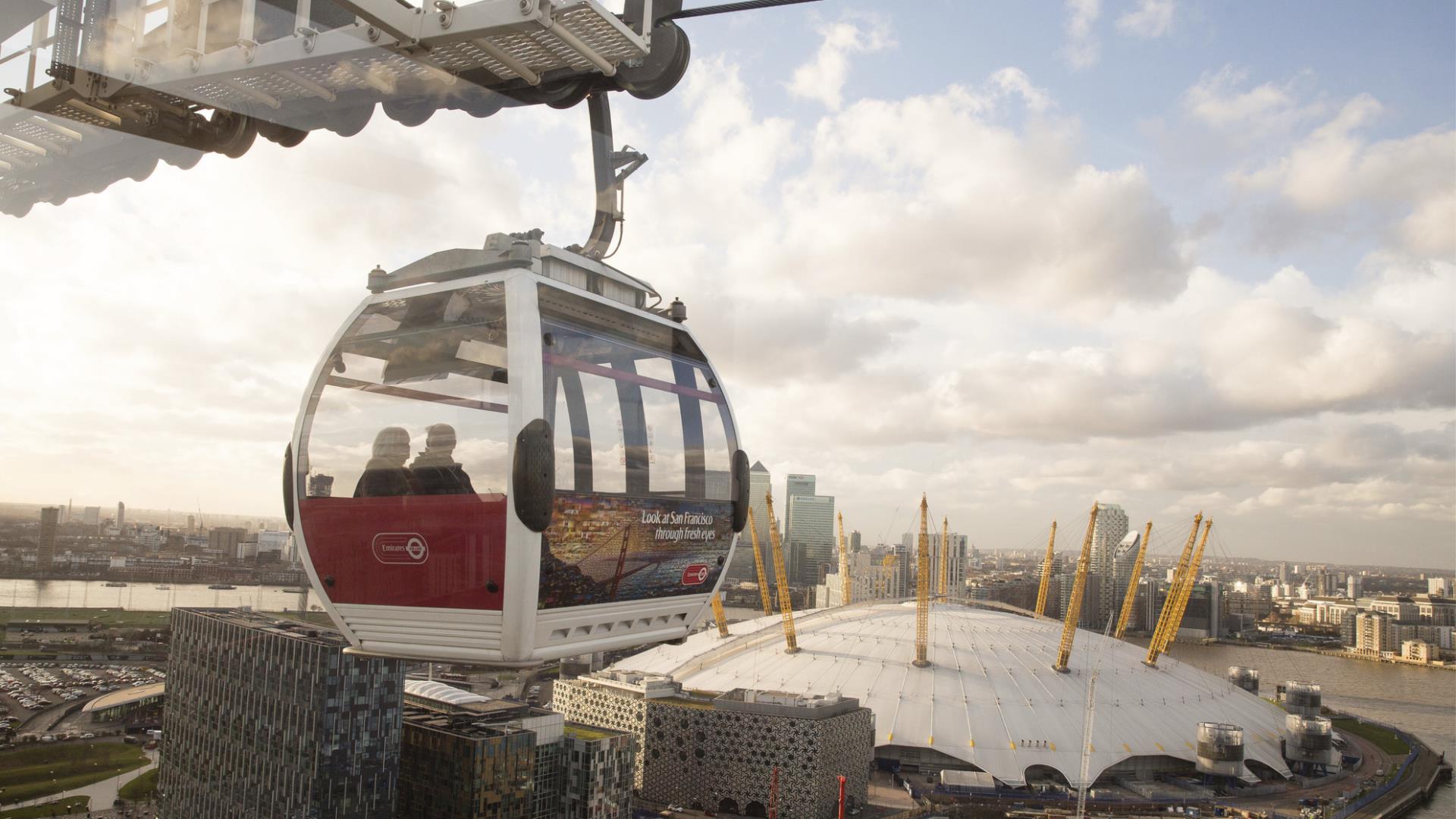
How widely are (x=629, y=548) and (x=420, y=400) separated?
45cm

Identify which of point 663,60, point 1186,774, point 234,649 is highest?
point 663,60

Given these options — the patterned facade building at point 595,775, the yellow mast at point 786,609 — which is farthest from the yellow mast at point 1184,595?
the patterned facade building at point 595,775

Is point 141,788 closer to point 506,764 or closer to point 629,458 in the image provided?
point 506,764

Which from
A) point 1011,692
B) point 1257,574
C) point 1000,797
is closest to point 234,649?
point 1000,797

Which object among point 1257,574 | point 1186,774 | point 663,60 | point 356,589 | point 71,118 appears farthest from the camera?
point 1257,574

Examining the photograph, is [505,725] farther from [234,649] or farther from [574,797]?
[234,649]

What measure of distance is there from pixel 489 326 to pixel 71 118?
64cm

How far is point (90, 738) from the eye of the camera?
1551 centimetres

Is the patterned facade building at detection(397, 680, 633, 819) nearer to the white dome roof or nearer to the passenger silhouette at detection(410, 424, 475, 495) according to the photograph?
the white dome roof

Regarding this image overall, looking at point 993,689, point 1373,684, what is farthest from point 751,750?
point 1373,684

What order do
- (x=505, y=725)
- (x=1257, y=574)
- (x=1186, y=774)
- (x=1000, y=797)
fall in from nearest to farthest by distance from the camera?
1. (x=505, y=725)
2. (x=1000, y=797)
3. (x=1186, y=774)
4. (x=1257, y=574)

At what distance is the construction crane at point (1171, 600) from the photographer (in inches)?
941

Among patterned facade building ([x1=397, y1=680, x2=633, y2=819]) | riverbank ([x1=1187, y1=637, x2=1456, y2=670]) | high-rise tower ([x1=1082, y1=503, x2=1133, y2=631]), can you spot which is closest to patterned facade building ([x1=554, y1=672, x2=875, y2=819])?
patterned facade building ([x1=397, y1=680, x2=633, y2=819])

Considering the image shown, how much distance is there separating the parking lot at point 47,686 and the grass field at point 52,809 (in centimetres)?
221
